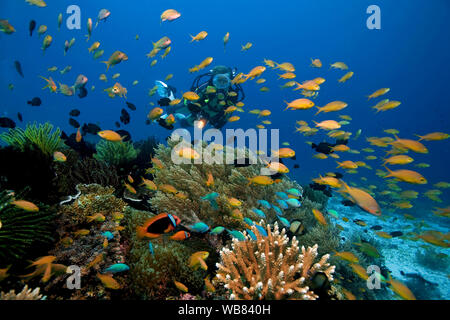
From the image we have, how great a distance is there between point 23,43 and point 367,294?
10474 centimetres

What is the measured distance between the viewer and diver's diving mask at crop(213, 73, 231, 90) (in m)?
7.60

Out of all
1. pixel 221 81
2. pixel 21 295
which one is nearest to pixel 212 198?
pixel 21 295

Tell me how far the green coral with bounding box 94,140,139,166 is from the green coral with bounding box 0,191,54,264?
299 centimetres

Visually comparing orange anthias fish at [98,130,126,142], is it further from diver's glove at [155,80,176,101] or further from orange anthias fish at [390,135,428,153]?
orange anthias fish at [390,135,428,153]

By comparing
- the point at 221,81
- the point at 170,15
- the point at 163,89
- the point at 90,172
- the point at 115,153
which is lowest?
the point at 90,172

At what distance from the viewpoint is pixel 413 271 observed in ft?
26.0

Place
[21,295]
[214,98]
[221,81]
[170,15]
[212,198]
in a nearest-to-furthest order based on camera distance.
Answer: [21,295]
[212,198]
[170,15]
[221,81]
[214,98]

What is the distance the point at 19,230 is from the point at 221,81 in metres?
6.85

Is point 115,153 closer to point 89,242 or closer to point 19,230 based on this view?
point 89,242

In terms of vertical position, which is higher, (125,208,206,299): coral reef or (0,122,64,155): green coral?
(0,122,64,155): green coral

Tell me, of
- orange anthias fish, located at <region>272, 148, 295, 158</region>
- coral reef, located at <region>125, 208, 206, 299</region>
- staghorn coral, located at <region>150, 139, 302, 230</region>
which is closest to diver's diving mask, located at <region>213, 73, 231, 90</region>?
staghorn coral, located at <region>150, 139, 302, 230</region>

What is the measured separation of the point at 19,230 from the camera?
260cm

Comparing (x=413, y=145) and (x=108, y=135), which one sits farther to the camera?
(x=413, y=145)

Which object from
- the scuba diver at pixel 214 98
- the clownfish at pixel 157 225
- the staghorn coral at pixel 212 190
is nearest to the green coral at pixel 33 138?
the staghorn coral at pixel 212 190
